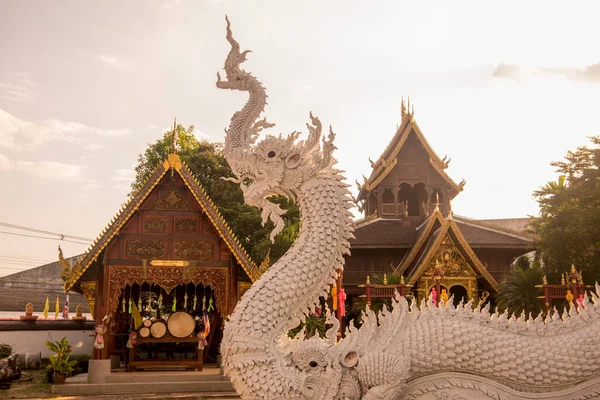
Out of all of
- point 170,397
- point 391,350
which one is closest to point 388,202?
point 170,397

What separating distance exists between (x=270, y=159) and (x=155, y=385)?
851 cm

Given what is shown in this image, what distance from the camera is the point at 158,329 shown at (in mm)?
13898

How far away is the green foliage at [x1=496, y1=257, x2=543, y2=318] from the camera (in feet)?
58.5

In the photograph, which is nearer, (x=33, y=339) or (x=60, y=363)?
(x=60, y=363)

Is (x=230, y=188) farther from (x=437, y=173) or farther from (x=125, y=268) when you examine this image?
(x=125, y=268)

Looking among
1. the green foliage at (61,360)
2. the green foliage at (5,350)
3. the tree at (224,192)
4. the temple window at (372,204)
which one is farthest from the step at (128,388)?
the temple window at (372,204)

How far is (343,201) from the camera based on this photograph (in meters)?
5.52

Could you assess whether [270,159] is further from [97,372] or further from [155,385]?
[97,372]

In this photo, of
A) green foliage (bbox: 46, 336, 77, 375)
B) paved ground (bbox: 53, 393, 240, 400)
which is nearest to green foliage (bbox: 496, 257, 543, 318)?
paved ground (bbox: 53, 393, 240, 400)

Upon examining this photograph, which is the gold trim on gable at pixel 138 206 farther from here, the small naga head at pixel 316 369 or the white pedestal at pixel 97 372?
the small naga head at pixel 316 369

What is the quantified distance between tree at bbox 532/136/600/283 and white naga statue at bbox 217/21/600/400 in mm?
14145

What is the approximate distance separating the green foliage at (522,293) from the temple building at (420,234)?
1427 millimetres

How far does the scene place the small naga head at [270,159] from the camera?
5473 mm

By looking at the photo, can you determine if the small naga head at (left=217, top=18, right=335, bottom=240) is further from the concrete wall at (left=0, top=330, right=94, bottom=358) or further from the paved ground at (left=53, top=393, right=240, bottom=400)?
the concrete wall at (left=0, top=330, right=94, bottom=358)
